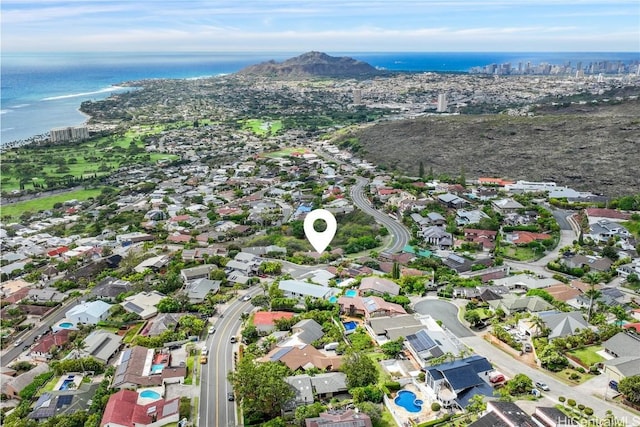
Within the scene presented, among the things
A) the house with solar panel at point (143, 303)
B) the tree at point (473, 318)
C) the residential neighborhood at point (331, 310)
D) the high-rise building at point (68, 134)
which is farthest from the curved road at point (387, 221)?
the high-rise building at point (68, 134)

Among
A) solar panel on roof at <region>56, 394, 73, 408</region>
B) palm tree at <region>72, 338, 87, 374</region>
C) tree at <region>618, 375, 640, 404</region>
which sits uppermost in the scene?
tree at <region>618, 375, 640, 404</region>

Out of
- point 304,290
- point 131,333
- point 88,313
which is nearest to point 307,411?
point 304,290

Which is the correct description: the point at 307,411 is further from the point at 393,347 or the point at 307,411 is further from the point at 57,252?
the point at 57,252

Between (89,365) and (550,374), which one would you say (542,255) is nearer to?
(550,374)

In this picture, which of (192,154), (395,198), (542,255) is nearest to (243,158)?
(192,154)

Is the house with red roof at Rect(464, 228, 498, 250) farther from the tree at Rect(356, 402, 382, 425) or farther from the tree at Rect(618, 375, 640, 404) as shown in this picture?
the tree at Rect(356, 402, 382, 425)

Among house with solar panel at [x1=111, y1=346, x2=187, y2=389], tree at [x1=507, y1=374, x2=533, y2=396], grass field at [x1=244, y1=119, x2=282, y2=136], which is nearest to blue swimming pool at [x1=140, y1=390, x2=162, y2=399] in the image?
house with solar panel at [x1=111, y1=346, x2=187, y2=389]
